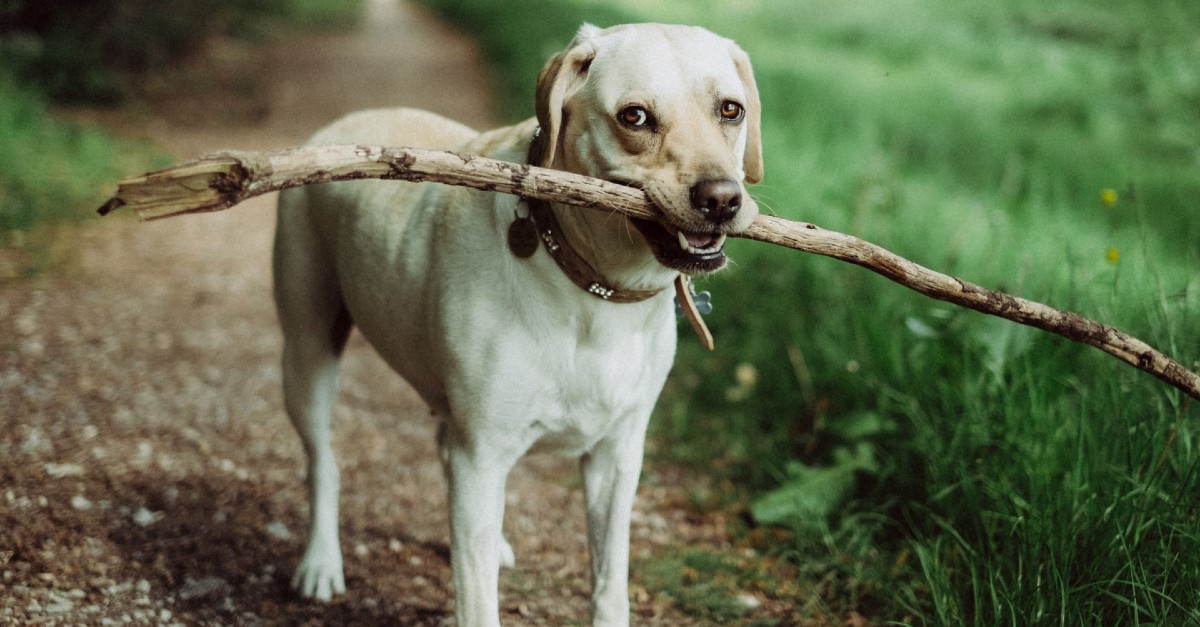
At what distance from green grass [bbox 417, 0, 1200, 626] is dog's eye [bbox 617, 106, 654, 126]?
0.59 metres

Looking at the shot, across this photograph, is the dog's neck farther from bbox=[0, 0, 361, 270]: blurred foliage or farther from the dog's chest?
bbox=[0, 0, 361, 270]: blurred foliage

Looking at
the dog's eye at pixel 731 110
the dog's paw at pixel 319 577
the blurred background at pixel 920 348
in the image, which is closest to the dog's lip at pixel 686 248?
the dog's eye at pixel 731 110

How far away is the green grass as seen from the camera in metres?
A: 2.72

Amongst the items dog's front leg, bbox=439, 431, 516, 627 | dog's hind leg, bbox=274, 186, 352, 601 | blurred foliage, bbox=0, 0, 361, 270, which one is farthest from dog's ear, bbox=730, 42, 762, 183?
blurred foliage, bbox=0, 0, 361, 270

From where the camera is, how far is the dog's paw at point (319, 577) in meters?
3.21

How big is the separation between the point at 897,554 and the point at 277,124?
29.7 ft

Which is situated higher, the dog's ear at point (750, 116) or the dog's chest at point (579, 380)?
the dog's ear at point (750, 116)

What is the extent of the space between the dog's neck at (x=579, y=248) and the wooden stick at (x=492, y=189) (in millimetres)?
245

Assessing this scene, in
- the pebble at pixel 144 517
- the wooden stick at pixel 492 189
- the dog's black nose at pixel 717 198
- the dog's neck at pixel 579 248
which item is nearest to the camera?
the wooden stick at pixel 492 189

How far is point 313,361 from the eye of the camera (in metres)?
3.29

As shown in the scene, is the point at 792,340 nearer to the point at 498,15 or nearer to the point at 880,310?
the point at 880,310

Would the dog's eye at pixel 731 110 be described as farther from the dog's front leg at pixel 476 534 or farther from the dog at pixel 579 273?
the dog's front leg at pixel 476 534

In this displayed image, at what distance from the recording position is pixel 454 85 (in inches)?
502

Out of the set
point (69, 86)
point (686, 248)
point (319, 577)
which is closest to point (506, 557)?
point (319, 577)
